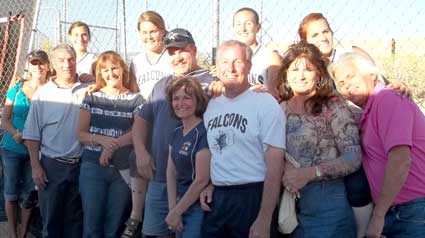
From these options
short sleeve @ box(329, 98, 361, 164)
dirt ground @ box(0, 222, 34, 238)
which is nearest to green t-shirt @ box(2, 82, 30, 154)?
dirt ground @ box(0, 222, 34, 238)

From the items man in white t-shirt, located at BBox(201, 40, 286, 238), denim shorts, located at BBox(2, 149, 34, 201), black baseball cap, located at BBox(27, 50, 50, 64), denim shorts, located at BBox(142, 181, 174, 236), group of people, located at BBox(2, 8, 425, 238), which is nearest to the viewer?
group of people, located at BBox(2, 8, 425, 238)

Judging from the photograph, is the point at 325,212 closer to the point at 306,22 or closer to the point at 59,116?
the point at 306,22

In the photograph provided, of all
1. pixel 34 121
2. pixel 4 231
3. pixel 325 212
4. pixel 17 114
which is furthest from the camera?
pixel 4 231

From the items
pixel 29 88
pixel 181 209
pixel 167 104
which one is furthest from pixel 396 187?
pixel 29 88

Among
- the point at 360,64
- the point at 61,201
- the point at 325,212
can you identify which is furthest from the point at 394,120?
the point at 61,201

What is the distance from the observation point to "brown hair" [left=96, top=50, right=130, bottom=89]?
4.61 meters

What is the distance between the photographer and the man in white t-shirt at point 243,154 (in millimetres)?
3434

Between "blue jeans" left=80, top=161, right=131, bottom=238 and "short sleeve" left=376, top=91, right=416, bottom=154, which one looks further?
"blue jeans" left=80, top=161, right=131, bottom=238

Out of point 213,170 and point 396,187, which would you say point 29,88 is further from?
point 396,187

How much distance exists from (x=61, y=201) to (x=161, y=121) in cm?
147

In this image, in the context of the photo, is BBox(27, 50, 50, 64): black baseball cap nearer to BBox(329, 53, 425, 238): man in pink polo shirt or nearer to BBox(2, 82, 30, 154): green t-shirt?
BBox(2, 82, 30, 154): green t-shirt

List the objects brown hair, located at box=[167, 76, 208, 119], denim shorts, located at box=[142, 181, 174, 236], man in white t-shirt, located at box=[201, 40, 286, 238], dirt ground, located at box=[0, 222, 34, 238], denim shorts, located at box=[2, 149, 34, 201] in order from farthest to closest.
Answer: dirt ground, located at box=[0, 222, 34, 238], denim shorts, located at box=[2, 149, 34, 201], denim shorts, located at box=[142, 181, 174, 236], brown hair, located at box=[167, 76, 208, 119], man in white t-shirt, located at box=[201, 40, 286, 238]

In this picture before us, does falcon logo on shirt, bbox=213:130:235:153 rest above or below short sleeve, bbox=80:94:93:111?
below

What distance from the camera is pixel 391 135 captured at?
3178 mm
